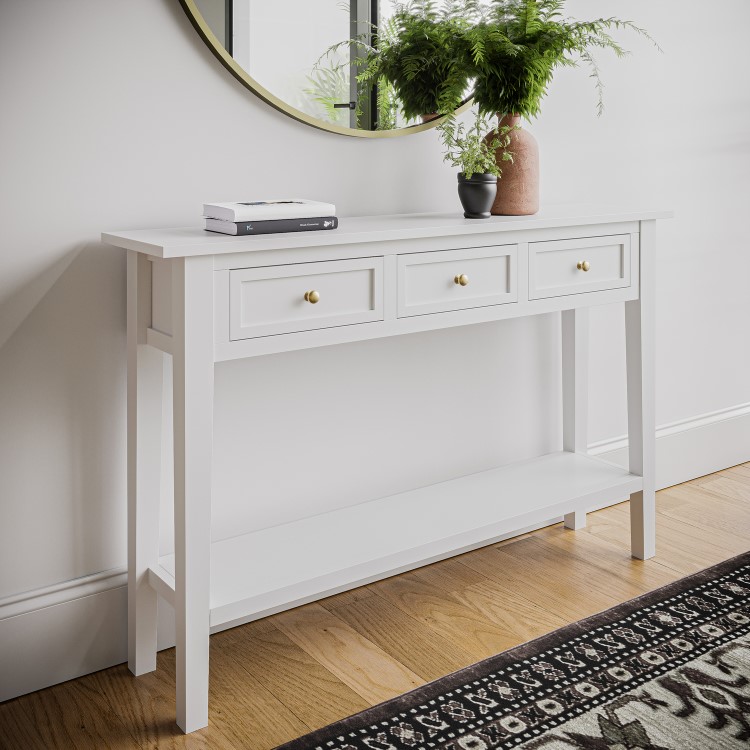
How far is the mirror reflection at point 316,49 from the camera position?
1843 millimetres

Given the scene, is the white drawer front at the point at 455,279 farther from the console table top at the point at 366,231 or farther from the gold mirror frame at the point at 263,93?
the gold mirror frame at the point at 263,93

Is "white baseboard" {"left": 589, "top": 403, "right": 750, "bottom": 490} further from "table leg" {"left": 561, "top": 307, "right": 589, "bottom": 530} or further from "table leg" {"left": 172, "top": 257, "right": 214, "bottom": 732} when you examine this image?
"table leg" {"left": 172, "top": 257, "right": 214, "bottom": 732}

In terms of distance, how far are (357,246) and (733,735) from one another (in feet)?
3.74

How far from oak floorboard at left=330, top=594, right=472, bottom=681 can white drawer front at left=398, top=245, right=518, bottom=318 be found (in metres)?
0.73

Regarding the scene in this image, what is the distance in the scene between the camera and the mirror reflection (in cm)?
184

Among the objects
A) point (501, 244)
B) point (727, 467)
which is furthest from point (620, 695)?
point (727, 467)

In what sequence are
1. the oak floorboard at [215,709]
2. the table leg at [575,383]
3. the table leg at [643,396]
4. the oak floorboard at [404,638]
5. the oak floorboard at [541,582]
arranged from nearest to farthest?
the oak floorboard at [215,709] < the oak floorboard at [404,638] < the oak floorboard at [541,582] < the table leg at [643,396] < the table leg at [575,383]

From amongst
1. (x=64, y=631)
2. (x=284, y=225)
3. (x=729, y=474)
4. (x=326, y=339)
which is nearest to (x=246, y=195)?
(x=284, y=225)

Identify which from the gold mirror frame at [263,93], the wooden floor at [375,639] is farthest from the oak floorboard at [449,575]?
the gold mirror frame at [263,93]

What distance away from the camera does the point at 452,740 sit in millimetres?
1609

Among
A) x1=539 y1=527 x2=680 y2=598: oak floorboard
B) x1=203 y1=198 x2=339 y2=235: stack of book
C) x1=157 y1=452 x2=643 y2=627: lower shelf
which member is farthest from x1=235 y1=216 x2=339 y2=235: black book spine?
x1=539 y1=527 x2=680 y2=598: oak floorboard

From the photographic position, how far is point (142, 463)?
1781mm

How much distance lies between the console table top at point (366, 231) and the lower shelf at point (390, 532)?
0.67m

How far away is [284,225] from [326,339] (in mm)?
229
